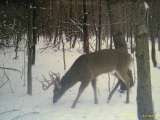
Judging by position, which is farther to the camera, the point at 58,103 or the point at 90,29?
the point at 90,29

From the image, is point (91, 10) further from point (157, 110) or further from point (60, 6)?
point (157, 110)

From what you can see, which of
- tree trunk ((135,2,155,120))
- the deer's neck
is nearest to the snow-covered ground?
the deer's neck

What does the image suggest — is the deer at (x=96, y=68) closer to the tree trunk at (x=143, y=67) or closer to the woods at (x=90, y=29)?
the woods at (x=90, y=29)

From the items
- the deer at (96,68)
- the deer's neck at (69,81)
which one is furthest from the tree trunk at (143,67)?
the deer's neck at (69,81)

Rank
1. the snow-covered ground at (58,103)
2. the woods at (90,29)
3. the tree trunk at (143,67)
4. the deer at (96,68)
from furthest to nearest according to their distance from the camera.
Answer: the deer at (96,68) → the snow-covered ground at (58,103) → the woods at (90,29) → the tree trunk at (143,67)

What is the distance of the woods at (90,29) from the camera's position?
7.43m

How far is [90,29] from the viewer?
19031mm

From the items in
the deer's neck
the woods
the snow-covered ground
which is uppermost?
the woods

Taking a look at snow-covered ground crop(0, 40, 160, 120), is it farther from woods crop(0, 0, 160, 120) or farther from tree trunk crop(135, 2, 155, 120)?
tree trunk crop(135, 2, 155, 120)

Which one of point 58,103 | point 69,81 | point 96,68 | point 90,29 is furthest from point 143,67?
point 90,29

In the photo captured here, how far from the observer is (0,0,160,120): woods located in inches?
292

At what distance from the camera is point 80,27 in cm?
1714

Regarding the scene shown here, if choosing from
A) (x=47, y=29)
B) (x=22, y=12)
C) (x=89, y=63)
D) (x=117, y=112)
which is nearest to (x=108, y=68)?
(x=89, y=63)

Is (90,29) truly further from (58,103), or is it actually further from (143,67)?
(143,67)
